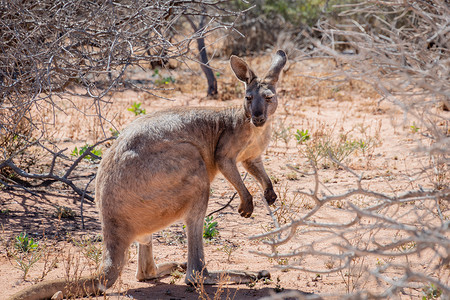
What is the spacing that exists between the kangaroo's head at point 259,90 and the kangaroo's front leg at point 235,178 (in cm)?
44

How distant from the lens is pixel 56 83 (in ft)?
19.1

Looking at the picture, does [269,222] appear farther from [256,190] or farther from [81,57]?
[81,57]

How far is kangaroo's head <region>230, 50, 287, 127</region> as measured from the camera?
482 cm

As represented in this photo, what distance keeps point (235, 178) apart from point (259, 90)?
88 cm

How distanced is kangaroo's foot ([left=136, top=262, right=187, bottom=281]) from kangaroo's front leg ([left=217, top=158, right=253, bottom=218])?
2.48ft

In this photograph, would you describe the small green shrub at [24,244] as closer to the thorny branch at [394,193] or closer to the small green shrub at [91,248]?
the small green shrub at [91,248]

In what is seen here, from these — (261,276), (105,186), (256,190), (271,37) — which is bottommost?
(261,276)

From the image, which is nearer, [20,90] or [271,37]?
[20,90]

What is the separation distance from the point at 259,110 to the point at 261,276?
1476mm

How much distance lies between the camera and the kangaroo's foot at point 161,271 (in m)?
4.45

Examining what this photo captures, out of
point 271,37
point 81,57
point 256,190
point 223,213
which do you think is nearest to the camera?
point 81,57

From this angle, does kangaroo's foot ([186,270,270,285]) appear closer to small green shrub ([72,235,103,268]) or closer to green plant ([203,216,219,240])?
small green shrub ([72,235,103,268])

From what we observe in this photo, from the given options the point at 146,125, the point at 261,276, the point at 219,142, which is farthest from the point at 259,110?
the point at 261,276

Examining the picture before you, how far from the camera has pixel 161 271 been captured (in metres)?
4.59
